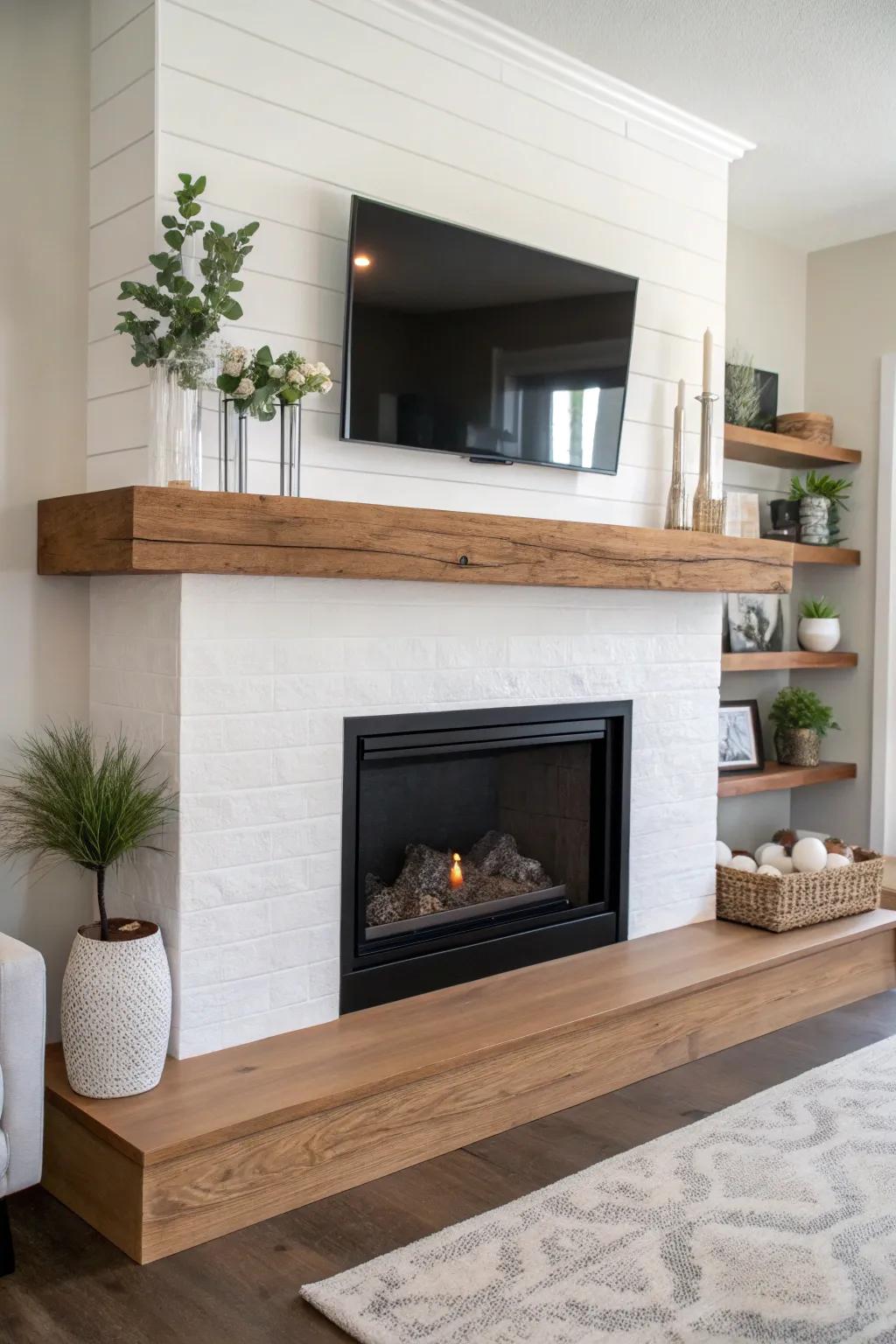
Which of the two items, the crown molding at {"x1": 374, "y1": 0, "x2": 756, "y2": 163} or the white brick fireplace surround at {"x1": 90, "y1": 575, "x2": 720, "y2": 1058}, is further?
the crown molding at {"x1": 374, "y1": 0, "x2": 756, "y2": 163}

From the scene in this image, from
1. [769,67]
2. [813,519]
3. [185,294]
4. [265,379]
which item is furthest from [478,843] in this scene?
[769,67]

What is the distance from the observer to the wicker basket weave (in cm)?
349

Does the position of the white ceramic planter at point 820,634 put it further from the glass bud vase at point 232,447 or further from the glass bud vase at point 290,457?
the glass bud vase at point 232,447

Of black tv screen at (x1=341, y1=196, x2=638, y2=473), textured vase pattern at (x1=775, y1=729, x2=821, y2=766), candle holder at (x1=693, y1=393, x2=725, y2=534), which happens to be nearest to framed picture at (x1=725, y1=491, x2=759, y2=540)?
textured vase pattern at (x1=775, y1=729, x2=821, y2=766)

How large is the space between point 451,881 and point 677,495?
1.29m

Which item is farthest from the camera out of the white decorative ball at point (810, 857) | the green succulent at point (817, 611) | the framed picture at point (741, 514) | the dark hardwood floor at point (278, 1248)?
the green succulent at point (817, 611)

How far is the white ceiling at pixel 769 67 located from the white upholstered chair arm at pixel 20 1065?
2.42 metres

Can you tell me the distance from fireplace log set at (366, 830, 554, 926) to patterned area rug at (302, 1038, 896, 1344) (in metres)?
0.80

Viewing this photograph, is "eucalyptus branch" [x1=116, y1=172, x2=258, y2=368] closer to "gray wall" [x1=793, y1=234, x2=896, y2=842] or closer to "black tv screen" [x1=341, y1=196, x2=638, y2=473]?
"black tv screen" [x1=341, y1=196, x2=638, y2=473]

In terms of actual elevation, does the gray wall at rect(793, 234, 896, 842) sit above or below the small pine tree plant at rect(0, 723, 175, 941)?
above

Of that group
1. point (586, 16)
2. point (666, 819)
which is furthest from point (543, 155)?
point (666, 819)

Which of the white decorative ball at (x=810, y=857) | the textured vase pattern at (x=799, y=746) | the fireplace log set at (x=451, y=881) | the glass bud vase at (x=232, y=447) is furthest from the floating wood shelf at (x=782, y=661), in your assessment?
the glass bud vase at (x=232, y=447)

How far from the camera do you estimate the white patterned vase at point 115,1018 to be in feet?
7.20

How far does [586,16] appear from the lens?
2916 mm
